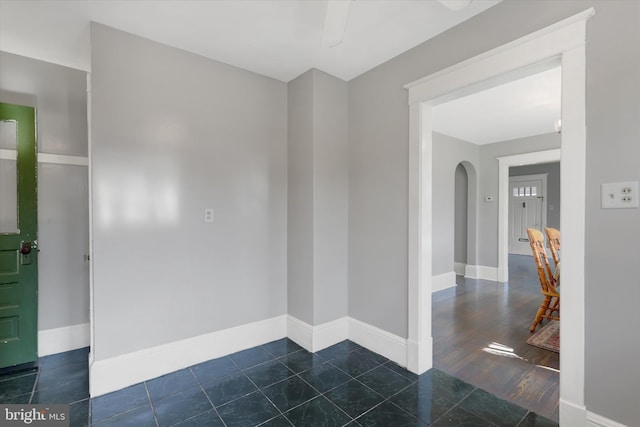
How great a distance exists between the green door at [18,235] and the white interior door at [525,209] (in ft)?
33.8

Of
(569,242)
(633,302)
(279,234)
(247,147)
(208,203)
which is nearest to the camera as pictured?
(633,302)

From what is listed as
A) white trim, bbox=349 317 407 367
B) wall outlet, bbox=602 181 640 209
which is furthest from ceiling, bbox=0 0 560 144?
white trim, bbox=349 317 407 367

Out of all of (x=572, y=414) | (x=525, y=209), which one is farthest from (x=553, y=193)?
(x=572, y=414)

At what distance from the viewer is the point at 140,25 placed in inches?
82.5

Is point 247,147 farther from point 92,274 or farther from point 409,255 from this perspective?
point 409,255

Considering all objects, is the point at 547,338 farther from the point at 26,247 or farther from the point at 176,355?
the point at 26,247

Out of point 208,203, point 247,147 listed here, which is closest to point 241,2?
point 247,147

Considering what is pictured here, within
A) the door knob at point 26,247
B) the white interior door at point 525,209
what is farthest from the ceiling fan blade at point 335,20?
the white interior door at point 525,209

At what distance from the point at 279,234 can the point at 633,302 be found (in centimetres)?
249

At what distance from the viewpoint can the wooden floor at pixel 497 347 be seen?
2064 millimetres

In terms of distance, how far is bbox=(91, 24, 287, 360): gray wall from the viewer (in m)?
2.10

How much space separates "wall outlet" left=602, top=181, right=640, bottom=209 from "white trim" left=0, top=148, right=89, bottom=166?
12.5 ft

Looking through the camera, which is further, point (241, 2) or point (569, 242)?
point (241, 2)

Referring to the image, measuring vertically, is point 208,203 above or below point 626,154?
below
